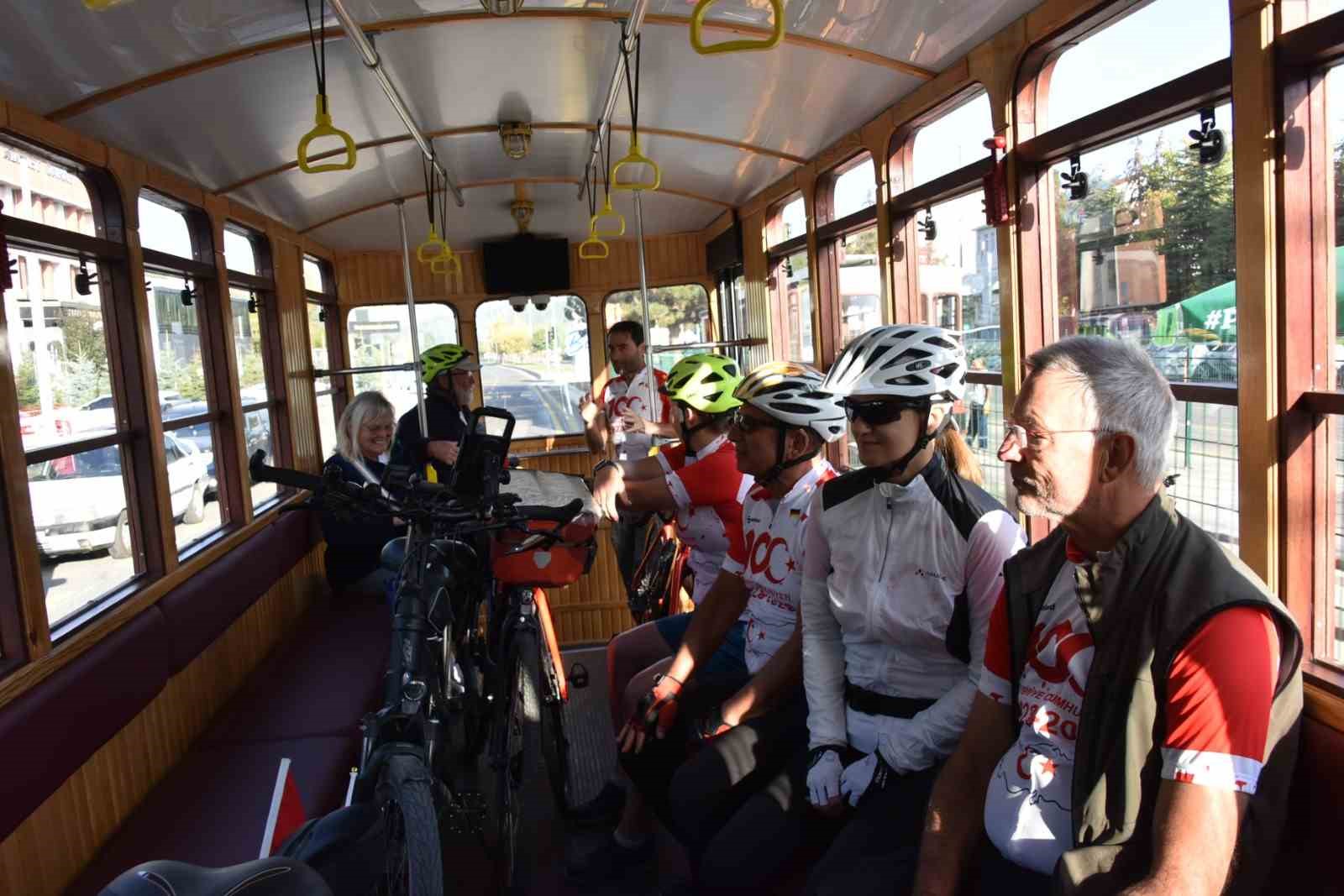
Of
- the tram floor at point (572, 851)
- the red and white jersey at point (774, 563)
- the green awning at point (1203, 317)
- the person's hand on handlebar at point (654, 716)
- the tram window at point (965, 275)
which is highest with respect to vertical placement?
the tram window at point (965, 275)

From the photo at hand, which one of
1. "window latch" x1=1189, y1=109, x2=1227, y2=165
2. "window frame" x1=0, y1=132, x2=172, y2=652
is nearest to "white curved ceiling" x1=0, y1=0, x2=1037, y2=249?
"window frame" x1=0, y1=132, x2=172, y2=652

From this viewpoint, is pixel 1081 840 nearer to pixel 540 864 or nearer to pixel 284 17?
pixel 540 864

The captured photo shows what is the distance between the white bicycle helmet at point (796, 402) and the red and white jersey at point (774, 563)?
0.54ft

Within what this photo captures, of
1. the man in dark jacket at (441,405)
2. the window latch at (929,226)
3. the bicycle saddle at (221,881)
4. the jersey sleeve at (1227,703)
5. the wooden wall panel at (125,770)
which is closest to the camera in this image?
the bicycle saddle at (221,881)

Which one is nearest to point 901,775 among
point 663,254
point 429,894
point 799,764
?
point 799,764

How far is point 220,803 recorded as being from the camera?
10.1 feet

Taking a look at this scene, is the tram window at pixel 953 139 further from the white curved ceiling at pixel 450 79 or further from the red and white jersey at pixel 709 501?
the red and white jersey at pixel 709 501

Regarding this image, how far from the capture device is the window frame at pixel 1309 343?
2041mm

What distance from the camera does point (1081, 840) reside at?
1.52 metres

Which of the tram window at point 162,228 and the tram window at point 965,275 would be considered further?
the tram window at point 162,228

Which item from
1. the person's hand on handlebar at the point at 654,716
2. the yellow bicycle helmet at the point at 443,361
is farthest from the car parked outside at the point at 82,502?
the person's hand on handlebar at the point at 654,716

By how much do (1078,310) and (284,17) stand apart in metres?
2.72

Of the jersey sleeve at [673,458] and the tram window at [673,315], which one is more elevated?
the tram window at [673,315]

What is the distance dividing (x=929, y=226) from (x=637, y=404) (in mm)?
2918
